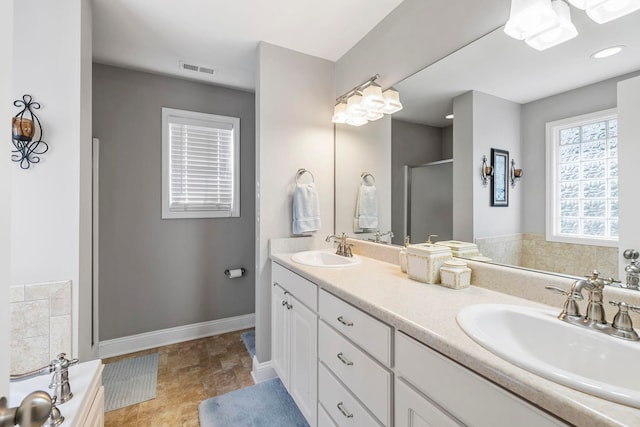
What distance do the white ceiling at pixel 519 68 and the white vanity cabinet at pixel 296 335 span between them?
1.23 m

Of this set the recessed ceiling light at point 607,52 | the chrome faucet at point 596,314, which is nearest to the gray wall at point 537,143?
the recessed ceiling light at point 607,52

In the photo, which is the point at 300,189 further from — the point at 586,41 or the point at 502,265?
the point at 586,41

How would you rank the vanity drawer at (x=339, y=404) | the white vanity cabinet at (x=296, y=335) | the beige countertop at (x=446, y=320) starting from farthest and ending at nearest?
the white vanity cabinet at (x=296, y=335) → the vanity drawer at (x=339, y=404) → the beige countertop at (x=446, y=320)

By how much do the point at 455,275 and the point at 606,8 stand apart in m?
1.06

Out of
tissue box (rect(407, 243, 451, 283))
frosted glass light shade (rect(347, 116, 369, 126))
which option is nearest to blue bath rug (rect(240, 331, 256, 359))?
tissue box (rect(407, 243, 451, 283))

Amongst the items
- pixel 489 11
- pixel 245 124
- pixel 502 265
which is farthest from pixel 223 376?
pixel 489 11

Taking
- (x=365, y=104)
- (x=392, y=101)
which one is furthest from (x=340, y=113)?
(x=392, y=101)

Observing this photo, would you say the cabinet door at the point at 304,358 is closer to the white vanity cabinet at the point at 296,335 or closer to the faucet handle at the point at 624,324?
the white vanity cabinet at the point at 296,335

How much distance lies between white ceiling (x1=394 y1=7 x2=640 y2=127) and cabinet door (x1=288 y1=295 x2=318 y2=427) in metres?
1.30

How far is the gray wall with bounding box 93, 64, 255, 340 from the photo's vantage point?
7.80ft

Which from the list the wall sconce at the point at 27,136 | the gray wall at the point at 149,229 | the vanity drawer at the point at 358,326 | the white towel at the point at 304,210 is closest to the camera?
the vanity drawer at the point at 358,326

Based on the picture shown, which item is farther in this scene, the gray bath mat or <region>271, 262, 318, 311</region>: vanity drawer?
the gray bath mat

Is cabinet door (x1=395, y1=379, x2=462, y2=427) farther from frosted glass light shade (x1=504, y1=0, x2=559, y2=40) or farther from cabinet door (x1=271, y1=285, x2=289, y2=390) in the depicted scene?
frosted glass light shade (x1=504, y1=0, x2=559, y2=40)

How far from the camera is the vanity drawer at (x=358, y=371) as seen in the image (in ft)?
3.20
